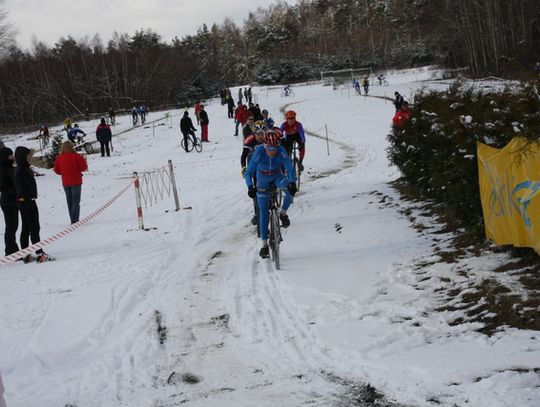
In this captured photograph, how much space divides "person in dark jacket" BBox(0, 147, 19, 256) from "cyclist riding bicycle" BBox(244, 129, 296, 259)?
4113mm

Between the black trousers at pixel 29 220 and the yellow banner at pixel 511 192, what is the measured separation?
7.14 meters

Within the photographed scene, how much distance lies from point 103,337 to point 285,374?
2.22m

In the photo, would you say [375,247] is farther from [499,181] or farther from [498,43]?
[498,43]

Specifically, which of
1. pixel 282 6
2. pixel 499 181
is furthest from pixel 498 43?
pixel 282 6

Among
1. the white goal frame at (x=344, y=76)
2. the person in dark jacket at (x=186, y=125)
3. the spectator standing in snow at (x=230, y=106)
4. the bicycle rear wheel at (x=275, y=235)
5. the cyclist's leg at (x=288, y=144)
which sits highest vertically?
the white goal frame at (x=344, y=76)

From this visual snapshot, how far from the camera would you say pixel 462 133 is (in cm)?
673

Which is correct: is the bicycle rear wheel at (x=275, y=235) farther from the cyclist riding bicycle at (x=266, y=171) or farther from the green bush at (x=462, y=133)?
the green bush at (x=462, y=133)

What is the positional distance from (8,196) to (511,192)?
7741mm

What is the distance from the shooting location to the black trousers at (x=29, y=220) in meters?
9.10

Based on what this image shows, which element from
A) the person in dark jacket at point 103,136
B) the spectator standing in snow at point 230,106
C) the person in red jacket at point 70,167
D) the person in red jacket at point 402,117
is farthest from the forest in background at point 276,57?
the person in red jacket at point 70,167

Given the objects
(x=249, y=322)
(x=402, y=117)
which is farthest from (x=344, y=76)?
(x=249, y=322)

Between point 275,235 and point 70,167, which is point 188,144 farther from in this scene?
point 275,235

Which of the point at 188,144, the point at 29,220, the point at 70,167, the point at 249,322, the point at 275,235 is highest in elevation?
the point at 188,144

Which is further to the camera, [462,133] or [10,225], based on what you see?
[10,225]
